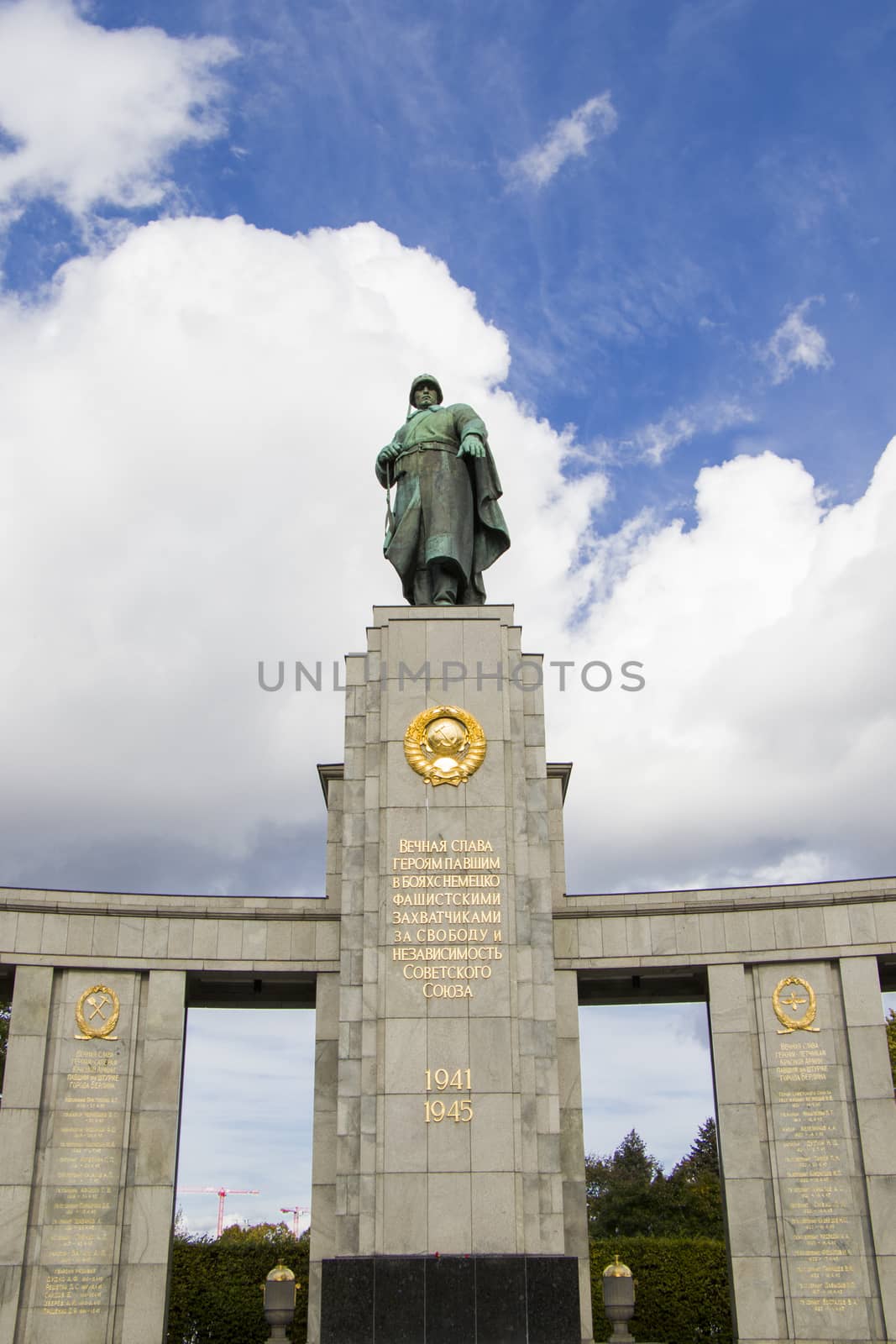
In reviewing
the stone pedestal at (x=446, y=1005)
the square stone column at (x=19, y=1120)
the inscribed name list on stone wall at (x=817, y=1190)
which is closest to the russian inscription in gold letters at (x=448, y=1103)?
the stone pedestal at (x=446, y=1005)

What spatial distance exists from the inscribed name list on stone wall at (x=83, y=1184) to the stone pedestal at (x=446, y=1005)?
10.2ft

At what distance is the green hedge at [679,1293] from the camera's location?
2481 cm

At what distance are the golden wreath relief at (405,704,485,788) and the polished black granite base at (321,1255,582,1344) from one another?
6774 millimetres

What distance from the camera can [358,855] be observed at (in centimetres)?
1900

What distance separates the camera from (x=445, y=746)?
19.2m

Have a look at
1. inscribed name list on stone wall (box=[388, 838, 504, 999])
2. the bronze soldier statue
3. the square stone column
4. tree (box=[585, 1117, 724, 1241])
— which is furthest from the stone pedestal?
tree (box=[585, 1117, 724, 1241])

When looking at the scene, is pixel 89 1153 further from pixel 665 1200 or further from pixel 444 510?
pixel 665 1200

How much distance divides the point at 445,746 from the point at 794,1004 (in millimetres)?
6823

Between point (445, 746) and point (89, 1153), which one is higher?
point (445, 746)

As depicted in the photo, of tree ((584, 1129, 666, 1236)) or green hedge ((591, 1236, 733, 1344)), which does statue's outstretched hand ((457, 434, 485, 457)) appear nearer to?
green hedge ((591, 1236, 733, 1344))

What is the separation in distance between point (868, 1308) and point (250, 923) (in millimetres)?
10863

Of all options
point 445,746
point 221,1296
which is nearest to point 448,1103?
point 445,746

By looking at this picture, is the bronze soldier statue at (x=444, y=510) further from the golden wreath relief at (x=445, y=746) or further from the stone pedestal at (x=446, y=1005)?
the golden wreath relief at (x=445, y=746)

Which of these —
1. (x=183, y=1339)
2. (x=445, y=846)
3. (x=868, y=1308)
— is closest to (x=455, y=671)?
(x=445, y=846)
